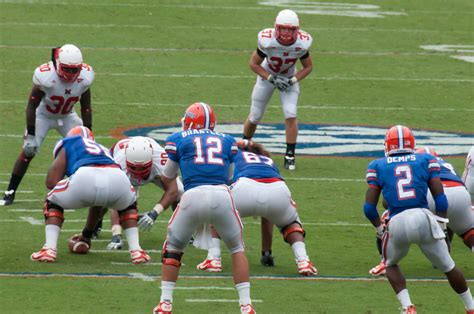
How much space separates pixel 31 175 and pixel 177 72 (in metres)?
6.65

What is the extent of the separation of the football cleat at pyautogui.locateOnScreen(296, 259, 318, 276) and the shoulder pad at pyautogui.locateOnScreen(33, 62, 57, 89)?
3.69m

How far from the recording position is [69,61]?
1241 cm

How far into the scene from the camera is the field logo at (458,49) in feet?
74.2

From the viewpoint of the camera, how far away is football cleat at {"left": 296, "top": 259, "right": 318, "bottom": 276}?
10156 millimetres

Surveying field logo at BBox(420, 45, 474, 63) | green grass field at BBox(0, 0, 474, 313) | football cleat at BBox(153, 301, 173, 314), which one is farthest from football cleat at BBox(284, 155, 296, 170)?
field logo at BBox(420, 45, 474, 63)

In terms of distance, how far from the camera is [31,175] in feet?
47.1

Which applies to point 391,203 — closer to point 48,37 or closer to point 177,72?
point 177,72

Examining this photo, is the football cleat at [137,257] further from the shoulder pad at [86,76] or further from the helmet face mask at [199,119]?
the shoulder pad at [86,76]

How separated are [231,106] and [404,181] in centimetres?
979

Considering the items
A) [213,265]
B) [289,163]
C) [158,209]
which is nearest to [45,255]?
[158,209]

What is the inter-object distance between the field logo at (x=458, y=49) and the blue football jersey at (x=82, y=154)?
12.9 m

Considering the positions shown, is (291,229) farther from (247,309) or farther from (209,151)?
(247,309)

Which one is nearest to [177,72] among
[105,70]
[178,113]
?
[105,70]

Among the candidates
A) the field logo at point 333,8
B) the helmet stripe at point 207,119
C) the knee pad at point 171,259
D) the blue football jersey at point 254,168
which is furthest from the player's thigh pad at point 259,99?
the field logo at point 333,8
